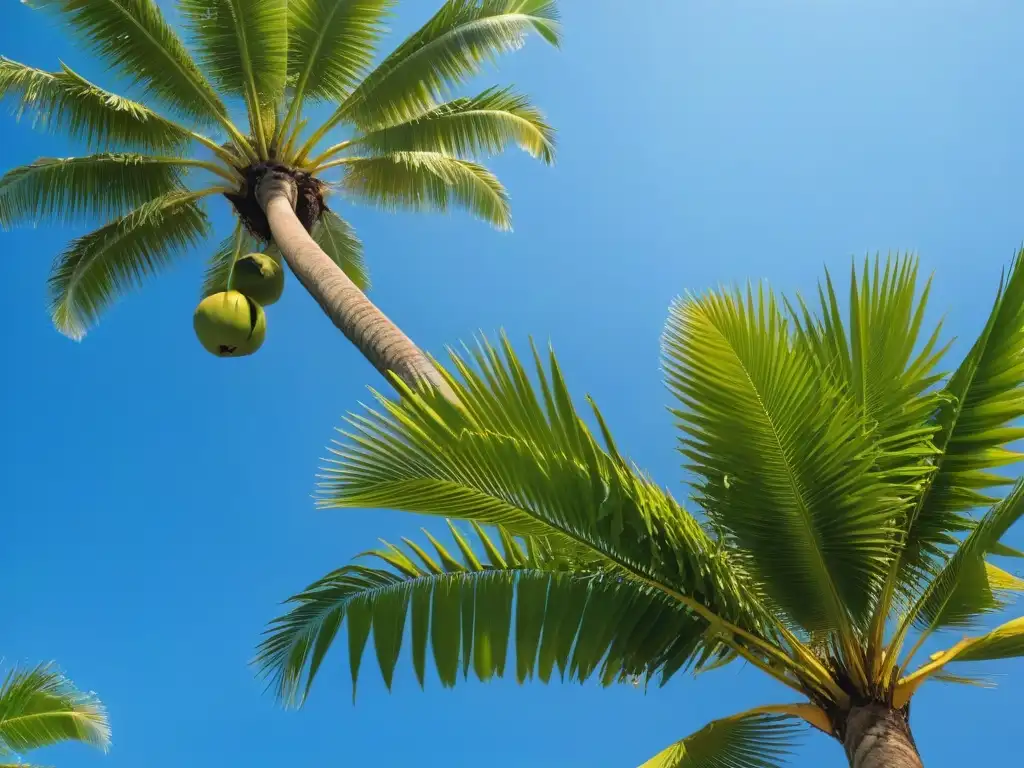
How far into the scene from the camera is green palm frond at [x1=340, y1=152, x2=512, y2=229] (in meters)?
9.06

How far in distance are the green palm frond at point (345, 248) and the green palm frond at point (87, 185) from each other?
2.35 metres

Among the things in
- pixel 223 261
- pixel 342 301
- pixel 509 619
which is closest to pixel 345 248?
pixel 223 261

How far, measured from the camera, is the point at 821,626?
3.87 meters

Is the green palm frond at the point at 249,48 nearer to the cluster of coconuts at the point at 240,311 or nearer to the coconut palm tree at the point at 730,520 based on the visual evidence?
the cluster of coconuts at the point at 240,311

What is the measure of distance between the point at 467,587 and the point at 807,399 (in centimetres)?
171

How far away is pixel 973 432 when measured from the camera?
3904 millimetres

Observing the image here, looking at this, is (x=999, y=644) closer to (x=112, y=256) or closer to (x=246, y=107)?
(x=246, y=107)

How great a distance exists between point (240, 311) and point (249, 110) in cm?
282

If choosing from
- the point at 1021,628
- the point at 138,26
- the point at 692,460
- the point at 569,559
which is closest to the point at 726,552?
the point at 692,460

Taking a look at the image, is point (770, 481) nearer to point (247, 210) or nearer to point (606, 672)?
point (606, 672)

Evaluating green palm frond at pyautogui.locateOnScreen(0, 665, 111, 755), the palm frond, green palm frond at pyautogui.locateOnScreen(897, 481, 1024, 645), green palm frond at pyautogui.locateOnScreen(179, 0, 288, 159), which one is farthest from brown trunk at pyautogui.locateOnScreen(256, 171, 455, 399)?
green palm frond at pyautogui.locateOnScreen(0, 665, 111, 755)

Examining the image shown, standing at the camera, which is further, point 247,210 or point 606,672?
point 247,210

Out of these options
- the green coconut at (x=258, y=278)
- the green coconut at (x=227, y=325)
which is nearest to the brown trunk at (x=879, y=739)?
the green coconut at (x=227, y=325)

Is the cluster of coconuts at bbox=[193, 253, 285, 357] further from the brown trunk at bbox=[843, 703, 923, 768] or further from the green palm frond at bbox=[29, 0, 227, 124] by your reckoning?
the brown trunk at bbox=[843, 703, 923, 768]
